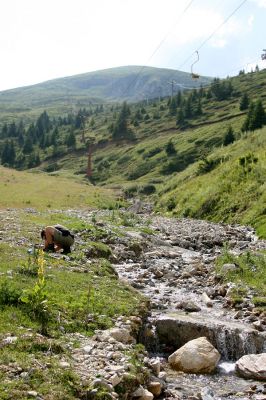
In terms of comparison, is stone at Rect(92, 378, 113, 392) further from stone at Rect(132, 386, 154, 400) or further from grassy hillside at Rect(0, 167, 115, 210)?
grassy hillside at Rect(0, 167, 115, 210)

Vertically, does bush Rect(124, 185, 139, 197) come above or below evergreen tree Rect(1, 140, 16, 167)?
below

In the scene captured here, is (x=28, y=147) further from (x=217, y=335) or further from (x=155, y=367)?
(x=155, y=367)

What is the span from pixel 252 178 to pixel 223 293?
2974 centimetres

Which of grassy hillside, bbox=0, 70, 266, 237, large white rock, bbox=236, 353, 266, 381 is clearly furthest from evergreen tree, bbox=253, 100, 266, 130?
large white rock, bbox=236, 353, 266, 381

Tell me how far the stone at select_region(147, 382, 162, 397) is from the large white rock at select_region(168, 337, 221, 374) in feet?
7.72

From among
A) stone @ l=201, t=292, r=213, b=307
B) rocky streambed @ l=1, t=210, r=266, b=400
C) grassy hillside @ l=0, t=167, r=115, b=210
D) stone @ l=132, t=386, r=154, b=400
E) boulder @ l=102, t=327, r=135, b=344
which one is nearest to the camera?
stone @ l=132, t=386, r=154, b=400

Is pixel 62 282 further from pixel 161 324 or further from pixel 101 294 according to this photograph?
pixel 161 324

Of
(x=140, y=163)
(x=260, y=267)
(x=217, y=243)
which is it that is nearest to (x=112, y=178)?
(x=140, y=163)

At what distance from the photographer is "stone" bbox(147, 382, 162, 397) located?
1199 cm

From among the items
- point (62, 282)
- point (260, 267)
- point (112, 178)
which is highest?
point (62, 282)

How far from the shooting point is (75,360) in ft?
38.2

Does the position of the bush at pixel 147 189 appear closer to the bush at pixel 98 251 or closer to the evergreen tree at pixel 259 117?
the evergreen tree at pixel 259 117

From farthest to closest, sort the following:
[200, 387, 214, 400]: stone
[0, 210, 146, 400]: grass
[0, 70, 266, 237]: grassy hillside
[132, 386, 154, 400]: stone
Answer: [0, 70, 266, 237]: grassy hillside, [200, 387, 214, 400]: stone, [132, 386, 154, 400]: stone, [0, 210, 146, 400]: grass

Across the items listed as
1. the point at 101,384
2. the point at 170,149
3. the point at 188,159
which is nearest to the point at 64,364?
the point at 101,384
